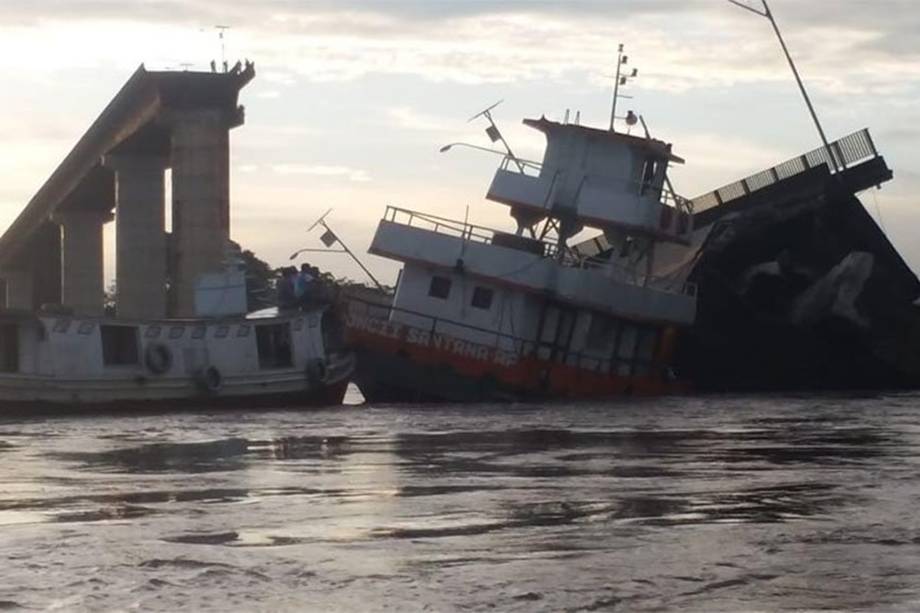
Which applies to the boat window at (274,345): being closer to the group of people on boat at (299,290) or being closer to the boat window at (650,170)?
the group of people on boat at (299,290)

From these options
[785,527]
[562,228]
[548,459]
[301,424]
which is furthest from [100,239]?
[785,527]

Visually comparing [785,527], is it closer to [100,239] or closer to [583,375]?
[583,375]

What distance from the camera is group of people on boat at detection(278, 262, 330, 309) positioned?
36.9m

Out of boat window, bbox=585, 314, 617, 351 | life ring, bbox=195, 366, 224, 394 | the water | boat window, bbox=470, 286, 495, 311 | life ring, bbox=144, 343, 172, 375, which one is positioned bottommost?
the water

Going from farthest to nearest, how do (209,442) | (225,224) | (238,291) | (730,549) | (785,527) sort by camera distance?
(225,224)
(238,291)
(209,442)
(785,527)
(730,549)

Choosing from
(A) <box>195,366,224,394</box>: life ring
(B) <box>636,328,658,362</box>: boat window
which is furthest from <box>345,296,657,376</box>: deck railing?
(A) <box>195,366,224,394</box>: life ring

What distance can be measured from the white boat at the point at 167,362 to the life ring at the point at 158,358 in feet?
0.06

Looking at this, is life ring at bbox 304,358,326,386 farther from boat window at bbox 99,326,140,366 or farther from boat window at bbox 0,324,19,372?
boat window at bbox 0,324,19,372

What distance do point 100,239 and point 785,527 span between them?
68.4 metres

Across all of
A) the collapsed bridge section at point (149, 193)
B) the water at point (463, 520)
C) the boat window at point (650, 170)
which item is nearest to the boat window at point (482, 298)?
the boat window at point (650, 170)

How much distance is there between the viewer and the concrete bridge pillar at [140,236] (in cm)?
6138

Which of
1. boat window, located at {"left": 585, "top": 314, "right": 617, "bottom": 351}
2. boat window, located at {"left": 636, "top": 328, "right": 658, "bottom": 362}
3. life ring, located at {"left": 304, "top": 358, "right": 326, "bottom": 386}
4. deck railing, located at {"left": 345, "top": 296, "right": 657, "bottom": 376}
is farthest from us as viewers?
boat window, located at {"left": 636, "top": 328, "right": 658, "bottom": 362}

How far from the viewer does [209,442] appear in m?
25.6

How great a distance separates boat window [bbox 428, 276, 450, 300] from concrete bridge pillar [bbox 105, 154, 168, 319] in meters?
24.2
